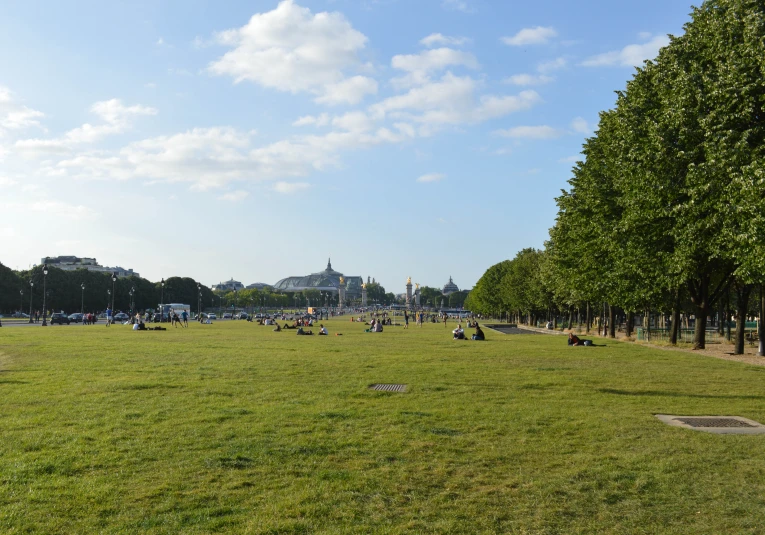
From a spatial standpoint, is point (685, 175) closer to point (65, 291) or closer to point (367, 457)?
point (367, 457)

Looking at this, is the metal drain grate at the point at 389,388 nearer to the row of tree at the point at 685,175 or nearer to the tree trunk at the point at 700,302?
the row of tree at the point at 685,175

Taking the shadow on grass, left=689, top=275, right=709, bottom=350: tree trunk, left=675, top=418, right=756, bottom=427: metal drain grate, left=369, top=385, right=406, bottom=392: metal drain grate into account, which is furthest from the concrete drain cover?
left=689, top=275, right=709, bottom=350: tree trunk

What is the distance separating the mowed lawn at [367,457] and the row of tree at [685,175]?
10.6 meters

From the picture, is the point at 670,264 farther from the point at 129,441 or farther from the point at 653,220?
the point at 129,441

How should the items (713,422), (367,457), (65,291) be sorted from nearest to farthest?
(367,457) → (713,422) → (65,291)

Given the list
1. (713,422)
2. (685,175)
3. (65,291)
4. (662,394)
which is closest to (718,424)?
(713,422)

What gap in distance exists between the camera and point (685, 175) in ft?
106

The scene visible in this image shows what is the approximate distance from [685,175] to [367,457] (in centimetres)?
2789

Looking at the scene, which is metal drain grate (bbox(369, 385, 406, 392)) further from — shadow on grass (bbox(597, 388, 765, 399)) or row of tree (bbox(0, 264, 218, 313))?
row of tree (bbox(0, 264, 218, 313))

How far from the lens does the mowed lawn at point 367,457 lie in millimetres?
7301

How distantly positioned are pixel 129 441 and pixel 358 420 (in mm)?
4301

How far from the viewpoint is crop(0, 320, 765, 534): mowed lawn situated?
730cm

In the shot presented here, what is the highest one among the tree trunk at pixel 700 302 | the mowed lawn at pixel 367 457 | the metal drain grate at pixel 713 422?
the tree trunk at pixel 700 302

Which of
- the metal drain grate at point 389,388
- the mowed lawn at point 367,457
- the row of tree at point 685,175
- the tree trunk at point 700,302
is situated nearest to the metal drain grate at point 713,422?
the mowed lawn at point 367,457
